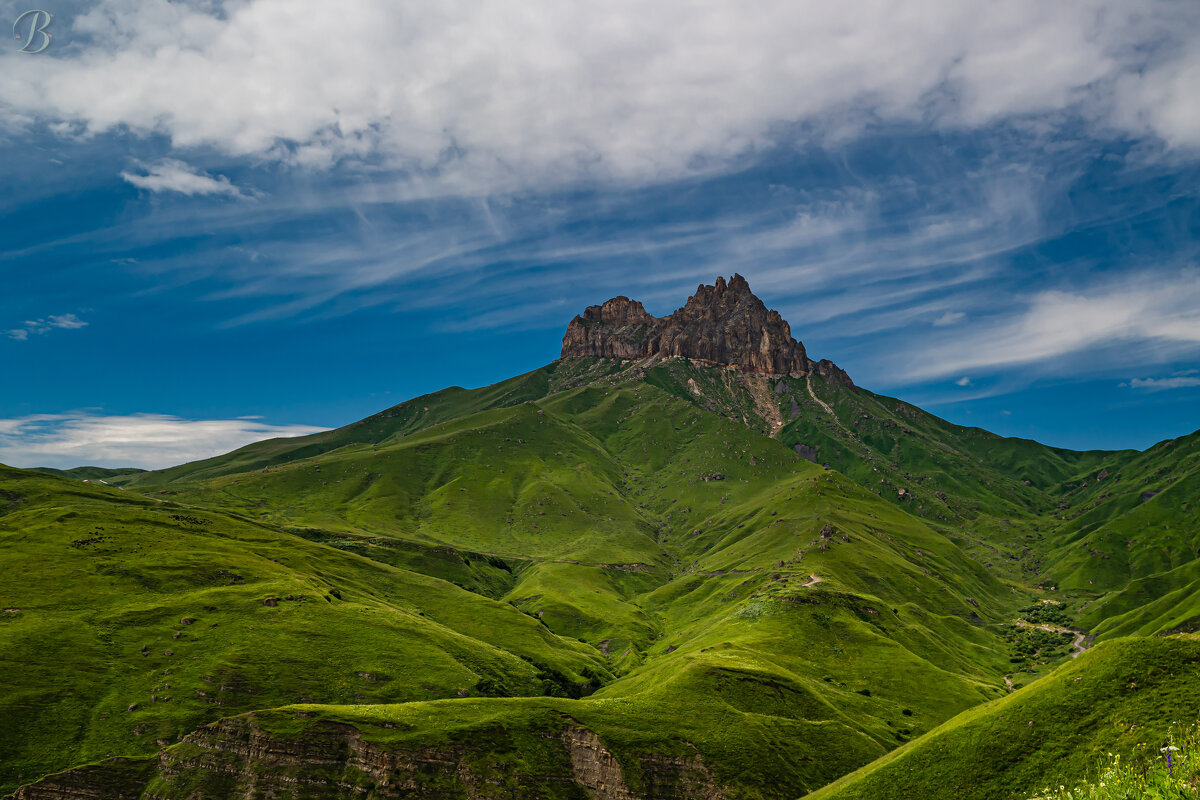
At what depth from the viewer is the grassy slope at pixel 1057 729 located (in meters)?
64.9

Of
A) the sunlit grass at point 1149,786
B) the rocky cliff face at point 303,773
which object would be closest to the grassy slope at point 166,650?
the rocky cliff face at point 303,773

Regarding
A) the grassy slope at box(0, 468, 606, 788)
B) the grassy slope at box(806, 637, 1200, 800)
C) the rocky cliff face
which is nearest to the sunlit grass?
the grassy slope at box(806, 637, 1200, 800)

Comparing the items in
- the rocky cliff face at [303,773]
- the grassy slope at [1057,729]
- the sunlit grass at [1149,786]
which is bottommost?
the rocky cliff face at [303,773]

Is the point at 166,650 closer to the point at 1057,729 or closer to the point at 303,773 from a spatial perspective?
the point at 303,773

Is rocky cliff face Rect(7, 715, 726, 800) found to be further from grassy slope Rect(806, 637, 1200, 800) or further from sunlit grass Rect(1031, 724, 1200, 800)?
sunlit grass Rect(1031, 724, 1200, 800)

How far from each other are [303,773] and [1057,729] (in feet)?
354

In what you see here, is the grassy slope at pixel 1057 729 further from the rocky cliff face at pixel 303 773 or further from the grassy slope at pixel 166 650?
the grassy slope at pixel 166 650

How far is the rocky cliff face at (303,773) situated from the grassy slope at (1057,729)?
54.5m

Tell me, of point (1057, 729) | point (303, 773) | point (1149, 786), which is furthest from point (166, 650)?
point (1149, 786)

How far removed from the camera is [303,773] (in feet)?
347

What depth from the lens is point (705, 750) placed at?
407 feet

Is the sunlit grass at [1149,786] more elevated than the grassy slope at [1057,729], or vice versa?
the sunlit grass at [1149,786]

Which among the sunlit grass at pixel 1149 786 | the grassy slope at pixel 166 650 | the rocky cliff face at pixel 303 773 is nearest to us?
the sunlit grass at pixel 1149 786

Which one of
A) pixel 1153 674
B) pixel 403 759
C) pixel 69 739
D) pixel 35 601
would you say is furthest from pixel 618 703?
pixel 35 601
